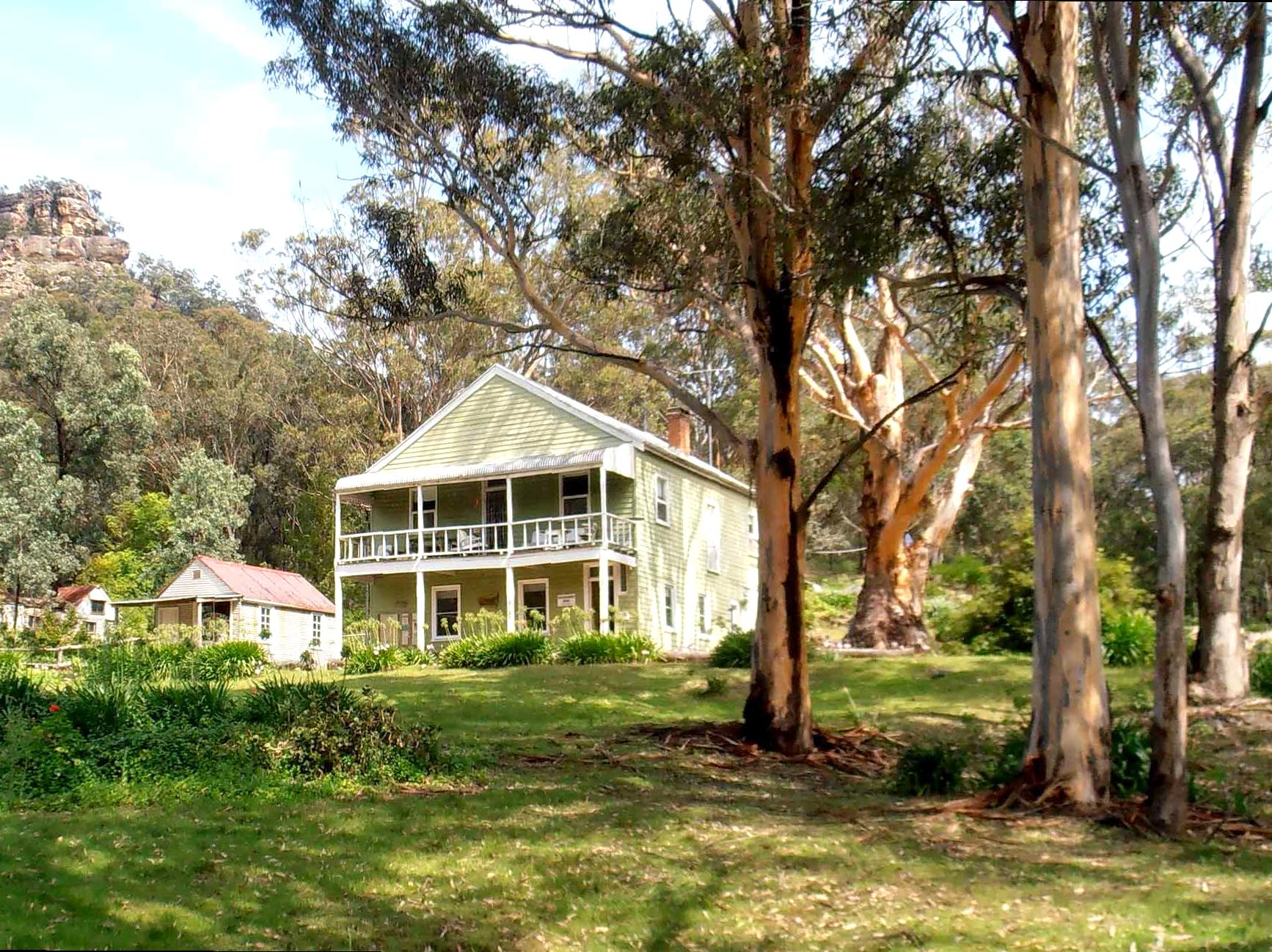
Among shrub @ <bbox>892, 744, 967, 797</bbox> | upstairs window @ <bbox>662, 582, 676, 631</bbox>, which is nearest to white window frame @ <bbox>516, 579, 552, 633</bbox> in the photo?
upstairs window @ <bbox>662, 582, 676, 631</bbox>

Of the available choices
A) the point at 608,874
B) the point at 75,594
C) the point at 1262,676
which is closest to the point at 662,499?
the point at 1262,676

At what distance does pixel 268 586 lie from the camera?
1662 inches

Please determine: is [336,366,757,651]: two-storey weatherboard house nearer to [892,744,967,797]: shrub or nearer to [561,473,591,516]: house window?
[561,473,591,516]: house window

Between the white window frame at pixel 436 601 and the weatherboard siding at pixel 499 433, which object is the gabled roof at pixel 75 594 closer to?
the weatherboard siding at pixel 499 433

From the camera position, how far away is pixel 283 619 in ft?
140

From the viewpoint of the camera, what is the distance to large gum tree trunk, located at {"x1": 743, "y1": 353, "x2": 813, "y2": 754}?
13969 mm

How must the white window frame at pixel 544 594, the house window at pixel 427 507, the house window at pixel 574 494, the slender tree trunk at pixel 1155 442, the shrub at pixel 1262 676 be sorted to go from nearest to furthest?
1. the slender tree trunk at pixel 1155 442
2. the shrub at pixel 1262 676
3. the house window at pixel 574 494
4. the white window frame at pixel 544 594
5. the house window at pixel 427 507

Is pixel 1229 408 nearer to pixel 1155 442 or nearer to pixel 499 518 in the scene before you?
pixel 1155 442

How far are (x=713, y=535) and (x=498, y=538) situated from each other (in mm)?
7156

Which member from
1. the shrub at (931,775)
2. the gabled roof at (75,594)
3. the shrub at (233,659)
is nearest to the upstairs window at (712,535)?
the shrub at (233,659)

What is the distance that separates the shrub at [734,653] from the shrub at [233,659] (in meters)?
8.30

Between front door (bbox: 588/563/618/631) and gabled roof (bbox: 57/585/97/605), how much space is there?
2291 cm

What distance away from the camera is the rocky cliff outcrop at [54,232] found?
104m

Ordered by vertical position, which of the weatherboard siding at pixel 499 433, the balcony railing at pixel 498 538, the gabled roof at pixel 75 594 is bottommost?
the gabled roof at pixel 75 594
